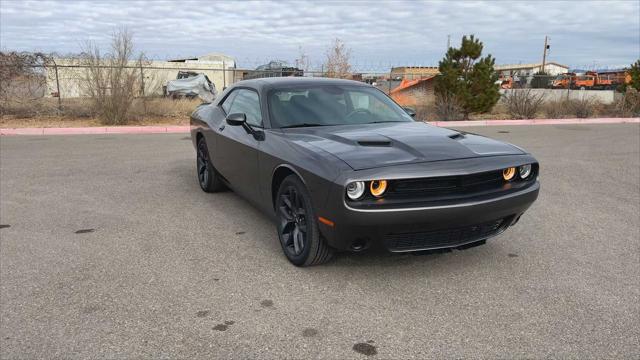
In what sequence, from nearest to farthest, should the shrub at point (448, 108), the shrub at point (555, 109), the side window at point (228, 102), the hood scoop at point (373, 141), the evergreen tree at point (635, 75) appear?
the hood scoop at point (373, 141)
the side window at point (228, 102)
the shrub at point (448, 108)
the shrub at point (555, 109)
the evergreen tree at point (635, 75)

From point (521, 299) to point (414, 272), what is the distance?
0.75 meters

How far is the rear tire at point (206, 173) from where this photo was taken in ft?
19.5

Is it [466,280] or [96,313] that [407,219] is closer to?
[466,280]

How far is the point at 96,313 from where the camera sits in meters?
3.12

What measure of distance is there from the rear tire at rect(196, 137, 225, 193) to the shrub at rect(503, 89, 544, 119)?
51.2 ft

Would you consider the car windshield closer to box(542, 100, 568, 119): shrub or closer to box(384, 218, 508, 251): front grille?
box(384, 218, 508, 251): front grille

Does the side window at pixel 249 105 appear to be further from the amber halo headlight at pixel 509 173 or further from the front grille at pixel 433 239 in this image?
the amber halo headlight at pixel 509 173

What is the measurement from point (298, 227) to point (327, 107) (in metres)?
1.36

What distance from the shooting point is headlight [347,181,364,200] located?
10.6 feet

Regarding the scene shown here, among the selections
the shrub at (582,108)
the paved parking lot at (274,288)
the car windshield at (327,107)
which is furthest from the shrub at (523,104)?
the car windshield at (327,107)

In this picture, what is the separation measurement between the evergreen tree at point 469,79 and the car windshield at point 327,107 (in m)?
13.7

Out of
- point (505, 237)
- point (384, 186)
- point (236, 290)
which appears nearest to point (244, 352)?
point (236, 290)

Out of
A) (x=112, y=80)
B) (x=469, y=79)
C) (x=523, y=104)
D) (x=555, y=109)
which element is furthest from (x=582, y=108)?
(x=112, y=80)

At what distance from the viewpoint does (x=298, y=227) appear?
12.5ft
